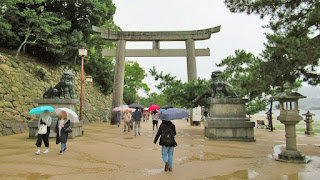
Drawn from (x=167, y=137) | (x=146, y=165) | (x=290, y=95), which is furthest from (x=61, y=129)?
(x=290, y=95)

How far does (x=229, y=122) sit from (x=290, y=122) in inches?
141

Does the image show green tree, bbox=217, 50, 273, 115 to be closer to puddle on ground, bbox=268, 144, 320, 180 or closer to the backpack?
puddle on ground, bbox=268, 144, 320, 180

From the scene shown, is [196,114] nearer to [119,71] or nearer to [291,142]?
[119,71]

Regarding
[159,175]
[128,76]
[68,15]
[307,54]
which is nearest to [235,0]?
[307,54]

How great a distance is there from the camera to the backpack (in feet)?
16.7

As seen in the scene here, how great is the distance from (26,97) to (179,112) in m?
13.1

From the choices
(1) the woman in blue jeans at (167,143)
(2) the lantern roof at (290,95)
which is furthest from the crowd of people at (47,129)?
(2) the lantern roof at (290,95)

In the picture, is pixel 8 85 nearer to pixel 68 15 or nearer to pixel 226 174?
pixel 68 15

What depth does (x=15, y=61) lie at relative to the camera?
604 inches

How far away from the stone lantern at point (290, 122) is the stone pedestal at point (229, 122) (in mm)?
3351

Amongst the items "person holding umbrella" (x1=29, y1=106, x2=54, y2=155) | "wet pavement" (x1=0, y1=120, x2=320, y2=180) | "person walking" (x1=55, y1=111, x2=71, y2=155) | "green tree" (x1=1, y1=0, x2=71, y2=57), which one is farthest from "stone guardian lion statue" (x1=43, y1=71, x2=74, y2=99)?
"green tree" (x1=1, y1=0, x2=71, y2=57)

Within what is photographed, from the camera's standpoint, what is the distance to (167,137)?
202 inches

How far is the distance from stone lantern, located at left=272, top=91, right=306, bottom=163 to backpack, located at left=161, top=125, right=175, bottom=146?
3580 mm

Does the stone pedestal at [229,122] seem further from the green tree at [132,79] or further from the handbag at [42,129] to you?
the green tree at [132,79]
